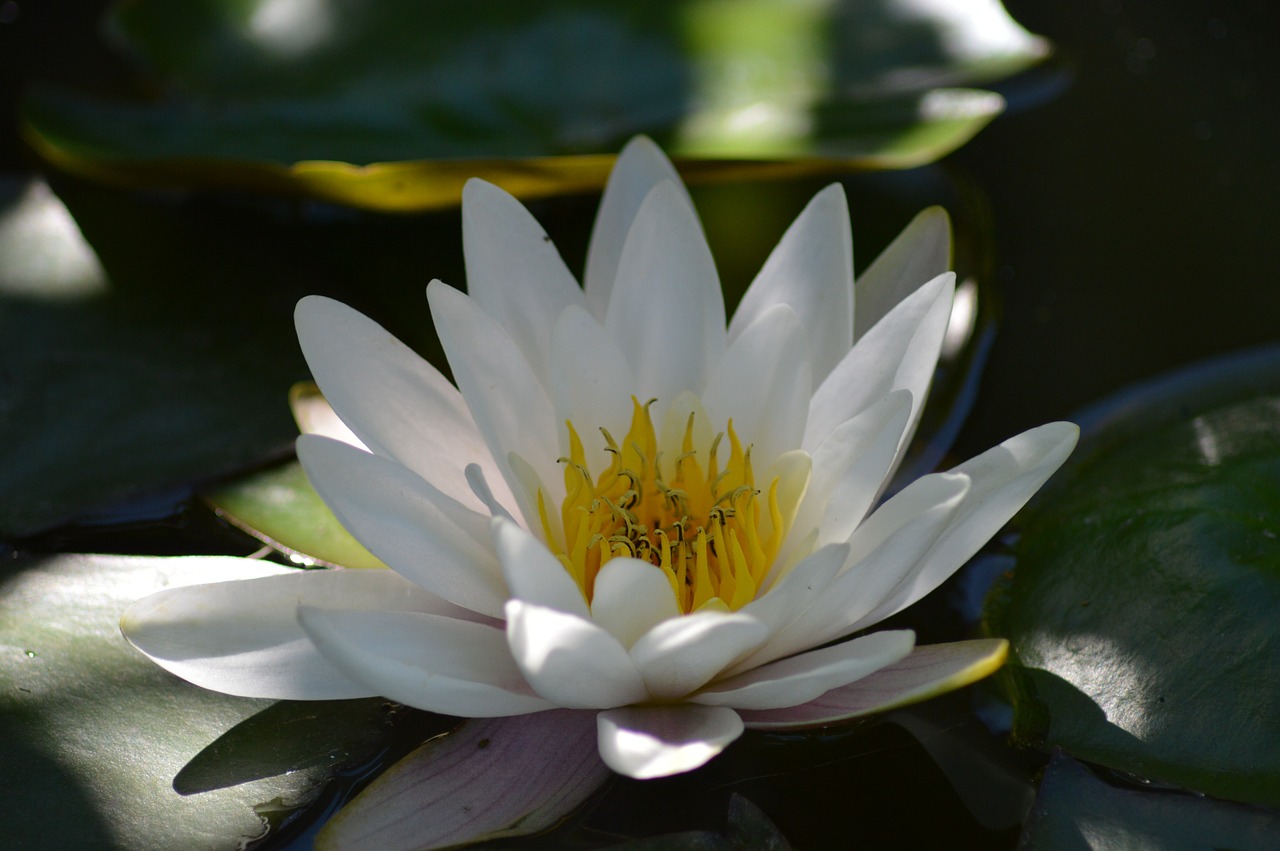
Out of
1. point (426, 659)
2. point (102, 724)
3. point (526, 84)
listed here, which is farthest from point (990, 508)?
point (526, 84)

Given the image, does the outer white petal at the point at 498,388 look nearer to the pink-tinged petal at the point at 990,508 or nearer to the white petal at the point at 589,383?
the white petal at the point at 589,383

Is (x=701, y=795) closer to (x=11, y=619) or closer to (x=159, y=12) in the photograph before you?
(x=11, y=619)

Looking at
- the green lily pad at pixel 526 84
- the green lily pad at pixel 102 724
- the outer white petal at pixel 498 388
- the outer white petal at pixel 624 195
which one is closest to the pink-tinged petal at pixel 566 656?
the outer white petal at pixel 498 388

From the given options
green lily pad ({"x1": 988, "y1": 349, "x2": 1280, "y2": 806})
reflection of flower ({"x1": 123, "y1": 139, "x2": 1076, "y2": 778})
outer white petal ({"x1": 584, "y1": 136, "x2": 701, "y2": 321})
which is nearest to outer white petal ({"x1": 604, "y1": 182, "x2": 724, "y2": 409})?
reflection of flower ({"x1": 123, "y1": 139, "x2": 1076, "y2": 778})

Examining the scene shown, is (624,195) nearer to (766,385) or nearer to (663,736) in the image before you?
(766,385)

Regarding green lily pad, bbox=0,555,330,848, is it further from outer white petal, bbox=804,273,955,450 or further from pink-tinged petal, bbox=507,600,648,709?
outer white petal, bbox=804,273,955,450

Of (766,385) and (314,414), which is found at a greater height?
(314,414)

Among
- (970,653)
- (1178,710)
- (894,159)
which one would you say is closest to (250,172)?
(894,159)
